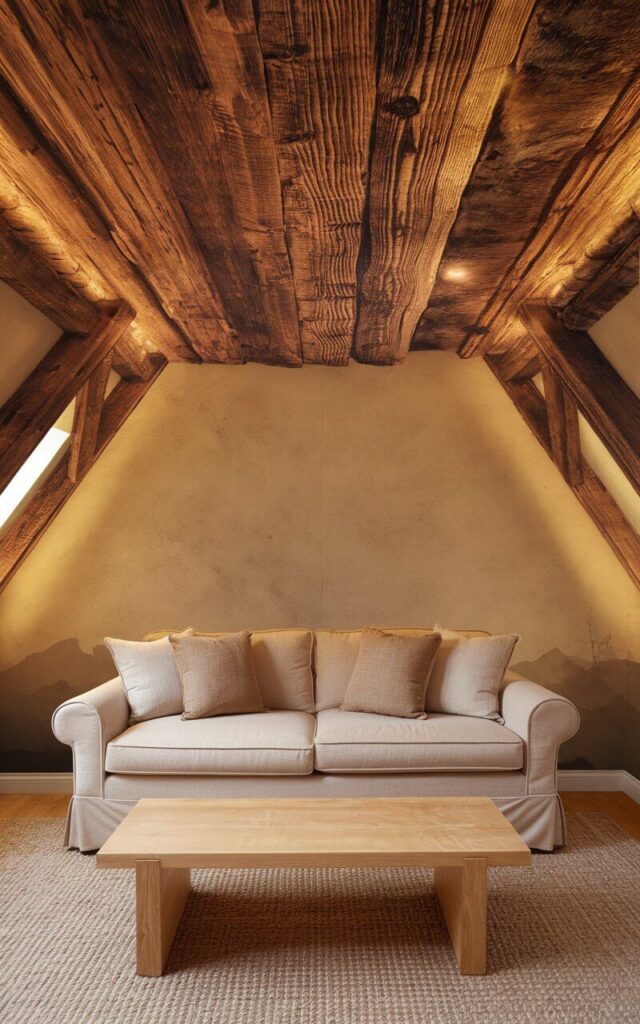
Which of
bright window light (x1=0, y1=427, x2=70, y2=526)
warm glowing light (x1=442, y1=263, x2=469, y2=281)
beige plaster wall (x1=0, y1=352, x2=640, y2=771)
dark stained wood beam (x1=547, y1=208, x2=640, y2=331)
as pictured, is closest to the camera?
dark stained wood beam (x1=547, y1=208, x2=640, y2=331)

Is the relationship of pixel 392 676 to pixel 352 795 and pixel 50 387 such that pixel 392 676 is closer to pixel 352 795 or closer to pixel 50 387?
pixel 352 795

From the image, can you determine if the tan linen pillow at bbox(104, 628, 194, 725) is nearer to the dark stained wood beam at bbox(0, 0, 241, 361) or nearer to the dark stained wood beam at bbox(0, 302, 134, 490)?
the dark stained wood beam at bbox(0, 302, 134, 490)

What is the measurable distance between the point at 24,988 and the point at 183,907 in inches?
23.1

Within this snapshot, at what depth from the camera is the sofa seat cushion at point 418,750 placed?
3.24 meters

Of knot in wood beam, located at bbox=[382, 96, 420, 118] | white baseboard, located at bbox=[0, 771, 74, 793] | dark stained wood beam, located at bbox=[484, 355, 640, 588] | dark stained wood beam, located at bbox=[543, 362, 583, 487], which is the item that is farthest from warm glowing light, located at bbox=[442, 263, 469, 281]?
white baseboard, located at bbox=[0, 771, 74, 793]

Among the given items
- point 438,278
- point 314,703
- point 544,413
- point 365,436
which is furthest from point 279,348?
point 314,703

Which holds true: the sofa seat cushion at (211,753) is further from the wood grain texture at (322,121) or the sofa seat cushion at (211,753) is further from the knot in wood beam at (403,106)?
the knot in wood beam at (403,106)

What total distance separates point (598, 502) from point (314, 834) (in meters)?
2.36

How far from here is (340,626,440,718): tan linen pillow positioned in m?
3.52

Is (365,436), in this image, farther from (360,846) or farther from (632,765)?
(360,846)

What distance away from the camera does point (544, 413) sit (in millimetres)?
4254

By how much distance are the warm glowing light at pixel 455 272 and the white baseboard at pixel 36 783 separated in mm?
3174

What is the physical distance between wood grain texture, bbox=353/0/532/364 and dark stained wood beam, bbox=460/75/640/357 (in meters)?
0.32

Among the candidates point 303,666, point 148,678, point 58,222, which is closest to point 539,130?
point 58,222
